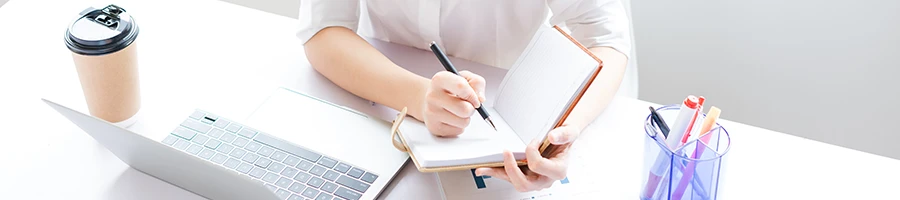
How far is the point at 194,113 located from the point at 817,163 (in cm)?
76

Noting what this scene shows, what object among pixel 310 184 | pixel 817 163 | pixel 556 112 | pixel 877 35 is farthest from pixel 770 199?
pixel 877 35

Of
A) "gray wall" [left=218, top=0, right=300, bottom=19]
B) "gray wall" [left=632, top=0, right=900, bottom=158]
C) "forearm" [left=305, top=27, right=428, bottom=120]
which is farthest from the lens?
"gray wall" [left=218, top=0, right=300, bottom=19]

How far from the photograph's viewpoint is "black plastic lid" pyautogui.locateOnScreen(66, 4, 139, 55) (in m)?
0.86

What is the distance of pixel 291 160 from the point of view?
2.91ft

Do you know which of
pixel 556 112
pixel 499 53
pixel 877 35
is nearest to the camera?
pixel 556 112

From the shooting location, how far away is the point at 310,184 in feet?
2.80

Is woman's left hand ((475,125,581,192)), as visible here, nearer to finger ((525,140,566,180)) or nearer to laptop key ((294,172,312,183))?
finger ((525,140,566,180))

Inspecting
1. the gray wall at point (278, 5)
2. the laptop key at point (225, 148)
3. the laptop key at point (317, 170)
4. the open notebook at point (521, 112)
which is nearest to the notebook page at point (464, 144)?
the open notebook at point (521, 112)

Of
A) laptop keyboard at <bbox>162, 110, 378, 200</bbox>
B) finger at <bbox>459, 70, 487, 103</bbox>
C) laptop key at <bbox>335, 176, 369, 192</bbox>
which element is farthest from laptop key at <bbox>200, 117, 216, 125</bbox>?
finger at <bbox>459, 70, 487, 103</bbox>

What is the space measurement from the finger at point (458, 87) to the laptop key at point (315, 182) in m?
0.17

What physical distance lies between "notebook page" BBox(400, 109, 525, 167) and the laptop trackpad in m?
0.04

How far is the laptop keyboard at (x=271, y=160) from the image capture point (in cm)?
85

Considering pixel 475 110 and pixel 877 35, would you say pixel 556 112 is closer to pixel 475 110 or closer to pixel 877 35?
pixel 475 110

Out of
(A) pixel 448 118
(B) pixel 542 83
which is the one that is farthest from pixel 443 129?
(B) pixel 542 83
